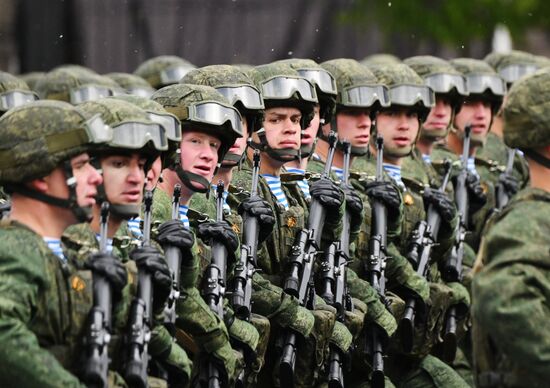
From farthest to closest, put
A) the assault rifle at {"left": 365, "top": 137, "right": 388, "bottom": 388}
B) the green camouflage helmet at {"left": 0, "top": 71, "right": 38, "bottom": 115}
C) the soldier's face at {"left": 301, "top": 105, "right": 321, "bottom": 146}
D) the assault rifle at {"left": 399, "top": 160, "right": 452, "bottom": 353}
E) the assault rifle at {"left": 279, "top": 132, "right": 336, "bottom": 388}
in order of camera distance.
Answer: the assault rifle at {"left": 399, "top": 160, "right": 452, "bottom": 353} < the green camouflage helmet at {"left": 0, "top": 71, "right": 38, "bottom": 115} < the assault rifle at {"left": 365, "top": 137, "right": 388, "bottom": 388} < the soldier's face at {"left": 301, "top": 105, "right": 321, "bottom": 146} < the assault rifle at {"left": 279, "top": 132, "right": 336, "bottom": 388}

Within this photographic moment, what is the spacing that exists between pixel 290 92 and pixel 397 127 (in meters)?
2.24

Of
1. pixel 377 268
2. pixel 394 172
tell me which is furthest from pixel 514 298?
pixel 394 172

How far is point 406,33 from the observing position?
2598 cm

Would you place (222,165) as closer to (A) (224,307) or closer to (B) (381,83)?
(A) (224,307)

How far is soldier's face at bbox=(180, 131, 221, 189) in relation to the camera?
11.5 m

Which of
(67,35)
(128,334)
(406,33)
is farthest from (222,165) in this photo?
(406,33)

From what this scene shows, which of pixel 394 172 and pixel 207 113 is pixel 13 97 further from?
pixel 394 172

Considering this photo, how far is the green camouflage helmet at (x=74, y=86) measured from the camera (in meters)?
15.9

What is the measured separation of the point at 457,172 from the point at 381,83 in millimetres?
1800

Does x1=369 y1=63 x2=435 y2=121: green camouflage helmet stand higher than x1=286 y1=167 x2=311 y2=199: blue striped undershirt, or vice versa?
x1=286 y1=167 x2=311 y2=199: blue striped undershirt

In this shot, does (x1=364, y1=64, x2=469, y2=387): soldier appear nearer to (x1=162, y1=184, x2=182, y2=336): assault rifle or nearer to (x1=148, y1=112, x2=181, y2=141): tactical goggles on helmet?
(x1=148, y1=112, x2=181, y2=141): tactical goggles on helmet

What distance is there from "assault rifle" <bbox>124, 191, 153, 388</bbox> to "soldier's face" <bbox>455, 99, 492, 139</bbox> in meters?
8.38

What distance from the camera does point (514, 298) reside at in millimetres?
8500

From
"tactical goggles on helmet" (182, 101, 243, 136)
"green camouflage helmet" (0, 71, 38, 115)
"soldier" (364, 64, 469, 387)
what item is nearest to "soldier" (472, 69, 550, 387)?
"tactical goggles on helmet" (182, 101, 243, 136)
